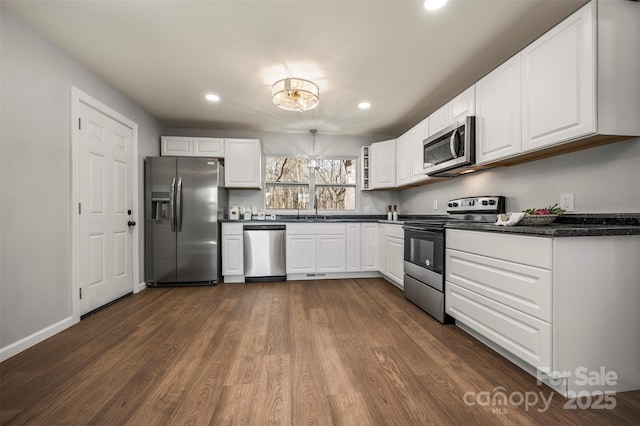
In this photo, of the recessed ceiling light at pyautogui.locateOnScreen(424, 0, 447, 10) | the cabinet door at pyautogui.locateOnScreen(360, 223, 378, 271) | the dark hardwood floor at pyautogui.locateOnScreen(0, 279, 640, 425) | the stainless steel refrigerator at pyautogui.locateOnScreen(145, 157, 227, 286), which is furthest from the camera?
the cabinet door at pyautogui.locateOnScreen(360, 223, 378, 271)

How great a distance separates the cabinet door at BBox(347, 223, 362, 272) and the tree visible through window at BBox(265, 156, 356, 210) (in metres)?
0.83

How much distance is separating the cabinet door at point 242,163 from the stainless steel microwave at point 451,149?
2.50 meters

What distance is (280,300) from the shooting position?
117 inches

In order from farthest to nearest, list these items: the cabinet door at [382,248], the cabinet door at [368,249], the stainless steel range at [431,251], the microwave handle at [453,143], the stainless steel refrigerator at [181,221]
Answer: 1. the cabinet door at [368,249]
2. the cabinet door at [382,248]
3. the stainless steel refrigerator at [181,221]
4. the microwave handle at [453,143]
5. the stainless steel range at [431,251]

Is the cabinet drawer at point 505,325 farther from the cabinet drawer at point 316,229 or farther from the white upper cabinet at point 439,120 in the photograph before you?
the cabinet drawer at point 316,229

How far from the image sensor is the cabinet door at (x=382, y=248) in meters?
3.75

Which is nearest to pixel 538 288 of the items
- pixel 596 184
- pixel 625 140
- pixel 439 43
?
pixel 596 184

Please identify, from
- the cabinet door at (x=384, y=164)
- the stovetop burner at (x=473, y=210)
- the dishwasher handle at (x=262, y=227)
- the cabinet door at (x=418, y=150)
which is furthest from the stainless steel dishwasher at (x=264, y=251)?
the cabinet door at (x=418, y=150)

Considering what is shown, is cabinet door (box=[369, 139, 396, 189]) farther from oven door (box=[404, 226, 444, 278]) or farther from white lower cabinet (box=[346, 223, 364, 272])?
oven door (box=[404, 226, 444, 278])

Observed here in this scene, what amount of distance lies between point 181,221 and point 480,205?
3663 mm

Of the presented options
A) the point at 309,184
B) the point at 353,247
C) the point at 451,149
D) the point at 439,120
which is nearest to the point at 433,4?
the point at 451,149

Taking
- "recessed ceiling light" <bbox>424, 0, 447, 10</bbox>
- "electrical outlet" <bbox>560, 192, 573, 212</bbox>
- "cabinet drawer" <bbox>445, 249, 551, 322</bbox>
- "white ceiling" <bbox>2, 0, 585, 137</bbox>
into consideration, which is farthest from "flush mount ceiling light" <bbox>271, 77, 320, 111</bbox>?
"electrical outlet" <bbox>560, 192, 573, 212</bbox>

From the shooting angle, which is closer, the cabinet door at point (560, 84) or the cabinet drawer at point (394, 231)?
the cabinet door at point (560, 84)

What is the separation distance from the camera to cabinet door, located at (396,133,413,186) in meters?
3.65
